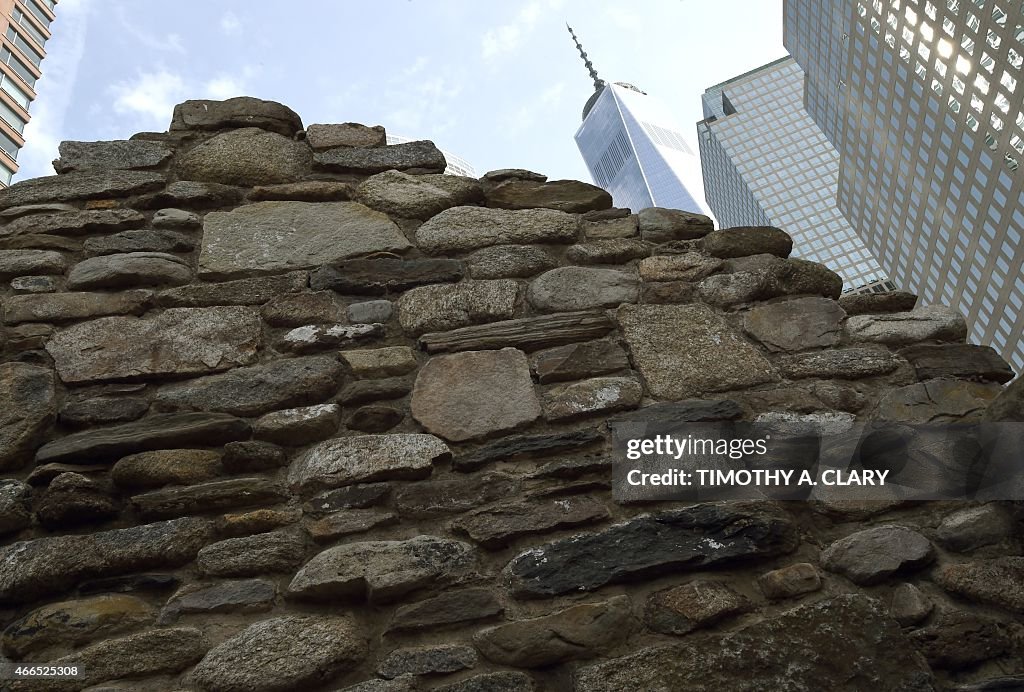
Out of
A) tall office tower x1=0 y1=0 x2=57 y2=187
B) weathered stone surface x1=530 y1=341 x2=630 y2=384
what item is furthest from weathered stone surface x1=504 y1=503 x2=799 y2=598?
tall office tower x1=0 y1=0 x2=57 y2=187

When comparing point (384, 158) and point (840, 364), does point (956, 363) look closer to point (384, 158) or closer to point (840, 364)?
point (840, 364)

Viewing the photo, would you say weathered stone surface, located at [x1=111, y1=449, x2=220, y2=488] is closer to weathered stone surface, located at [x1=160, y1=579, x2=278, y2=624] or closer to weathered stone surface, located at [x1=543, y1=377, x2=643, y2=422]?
weathered stone surface, located at [x1=160, y1=579, x2=278, y2=624]

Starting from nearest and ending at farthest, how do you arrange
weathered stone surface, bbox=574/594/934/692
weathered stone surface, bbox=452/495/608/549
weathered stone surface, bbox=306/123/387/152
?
weathered stone surface, bbox=574/594/934/692
weathered stone surface, bbox=452/495/608/549
weathered stone surface, bbox=306/123/387/152

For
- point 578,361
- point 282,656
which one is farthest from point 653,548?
point 282,656

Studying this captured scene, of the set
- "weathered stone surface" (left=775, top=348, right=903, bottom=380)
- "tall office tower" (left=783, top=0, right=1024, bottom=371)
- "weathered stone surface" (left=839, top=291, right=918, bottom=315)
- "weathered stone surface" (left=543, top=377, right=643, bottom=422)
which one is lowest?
"weathered stone surface" (left=543, top=377, right=643, bottom=422)

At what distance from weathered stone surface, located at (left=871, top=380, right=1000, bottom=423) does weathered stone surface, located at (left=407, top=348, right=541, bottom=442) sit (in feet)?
3.10

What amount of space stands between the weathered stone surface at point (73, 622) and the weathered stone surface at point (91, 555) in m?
0.06

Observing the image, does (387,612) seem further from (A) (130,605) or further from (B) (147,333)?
(B) (147,333)

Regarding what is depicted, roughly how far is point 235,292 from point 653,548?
1.44 metres

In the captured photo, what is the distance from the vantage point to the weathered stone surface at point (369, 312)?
6.83 feet

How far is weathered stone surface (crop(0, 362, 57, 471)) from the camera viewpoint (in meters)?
1.72

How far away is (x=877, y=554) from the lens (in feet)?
5.01

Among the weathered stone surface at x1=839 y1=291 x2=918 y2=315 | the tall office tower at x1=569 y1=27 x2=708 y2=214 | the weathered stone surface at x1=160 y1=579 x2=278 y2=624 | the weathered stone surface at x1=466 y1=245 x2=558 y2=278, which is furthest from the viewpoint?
the tall office tower at x1=569 y1=27 x2=708 y2=214

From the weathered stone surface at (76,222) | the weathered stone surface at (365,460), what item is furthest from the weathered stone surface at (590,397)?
the weathered stone surface at (76,222)
